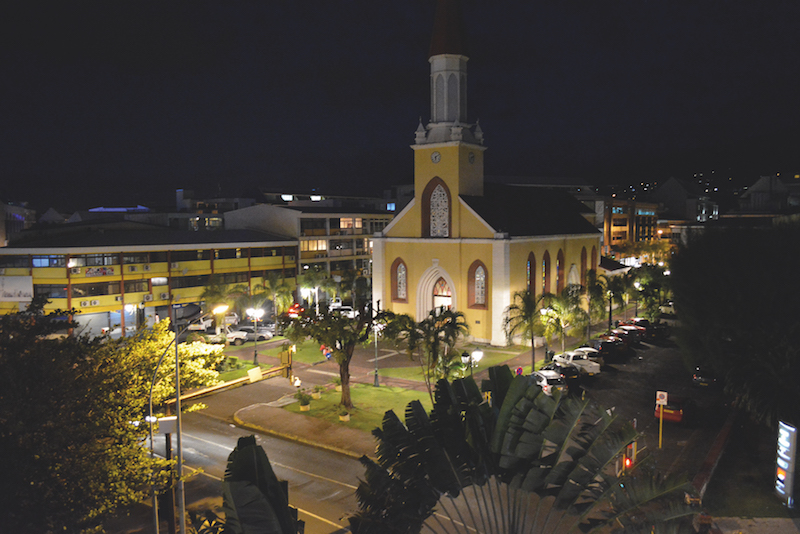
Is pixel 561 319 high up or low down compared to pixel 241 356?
up

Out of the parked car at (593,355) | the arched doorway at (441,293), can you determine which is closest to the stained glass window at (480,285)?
the arched doorway at (441,293)

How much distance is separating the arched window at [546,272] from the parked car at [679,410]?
70.9 feet

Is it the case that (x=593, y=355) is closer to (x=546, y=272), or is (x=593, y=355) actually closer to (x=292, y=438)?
(x=546, y=272)

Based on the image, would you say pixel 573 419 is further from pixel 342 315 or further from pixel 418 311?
pixel 418 311

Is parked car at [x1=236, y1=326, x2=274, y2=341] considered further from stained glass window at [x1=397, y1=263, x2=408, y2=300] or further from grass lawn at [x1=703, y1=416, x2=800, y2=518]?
grass lawn at [x1=703, y1=416, x2=800, y2=518]

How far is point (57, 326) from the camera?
46.9ft

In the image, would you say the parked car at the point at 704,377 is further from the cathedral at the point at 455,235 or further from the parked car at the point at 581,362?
the cathedral at the point at 455,235

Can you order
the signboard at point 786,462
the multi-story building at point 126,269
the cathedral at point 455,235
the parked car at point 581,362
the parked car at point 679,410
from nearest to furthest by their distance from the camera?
the signboard at point 786,462 → the parked car at point 679,410 → the parked car at point 581,362 → the cathedral at point 455,235 → the multi-story building at point 126,269

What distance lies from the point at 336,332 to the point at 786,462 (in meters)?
17.2

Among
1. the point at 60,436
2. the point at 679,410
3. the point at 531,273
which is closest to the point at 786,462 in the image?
the point at 679,410

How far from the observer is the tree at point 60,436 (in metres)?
11.7

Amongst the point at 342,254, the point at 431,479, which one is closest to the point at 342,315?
the point at 431,479

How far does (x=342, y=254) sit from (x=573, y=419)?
5275 centimetres

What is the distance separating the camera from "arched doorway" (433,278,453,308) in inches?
1722
